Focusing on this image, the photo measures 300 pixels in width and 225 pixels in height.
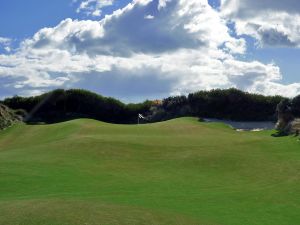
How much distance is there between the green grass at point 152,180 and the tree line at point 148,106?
32.1 metres

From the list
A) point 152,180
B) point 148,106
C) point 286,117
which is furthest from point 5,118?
point 152,180

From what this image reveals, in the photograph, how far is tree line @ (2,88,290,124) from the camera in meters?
82.7

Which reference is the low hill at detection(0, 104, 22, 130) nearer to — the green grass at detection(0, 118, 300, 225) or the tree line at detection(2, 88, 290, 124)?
the tree line at detection(2, 88, 290, 124)

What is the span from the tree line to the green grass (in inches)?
1266

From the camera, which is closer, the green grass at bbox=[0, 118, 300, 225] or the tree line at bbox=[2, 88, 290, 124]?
the green grass at bbox=[0, 118, 300, 225]

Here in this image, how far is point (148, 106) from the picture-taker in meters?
89.8

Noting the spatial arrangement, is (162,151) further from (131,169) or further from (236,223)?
(236,223)

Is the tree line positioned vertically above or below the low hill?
above

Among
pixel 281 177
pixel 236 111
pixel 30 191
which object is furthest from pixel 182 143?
pixel 236 111

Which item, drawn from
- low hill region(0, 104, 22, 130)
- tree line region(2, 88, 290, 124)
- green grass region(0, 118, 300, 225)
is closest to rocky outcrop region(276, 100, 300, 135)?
green grass region(0, 118, 300, 225)

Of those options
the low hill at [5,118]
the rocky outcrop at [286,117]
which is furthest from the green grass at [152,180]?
the low hill at [5,118]

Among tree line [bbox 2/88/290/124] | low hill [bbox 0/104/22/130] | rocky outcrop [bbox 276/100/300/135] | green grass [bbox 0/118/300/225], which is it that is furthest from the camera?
tree line [bbox 2/88/290/124]

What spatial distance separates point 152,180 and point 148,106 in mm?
59949

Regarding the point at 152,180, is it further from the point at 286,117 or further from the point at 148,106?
the point at 148,106
